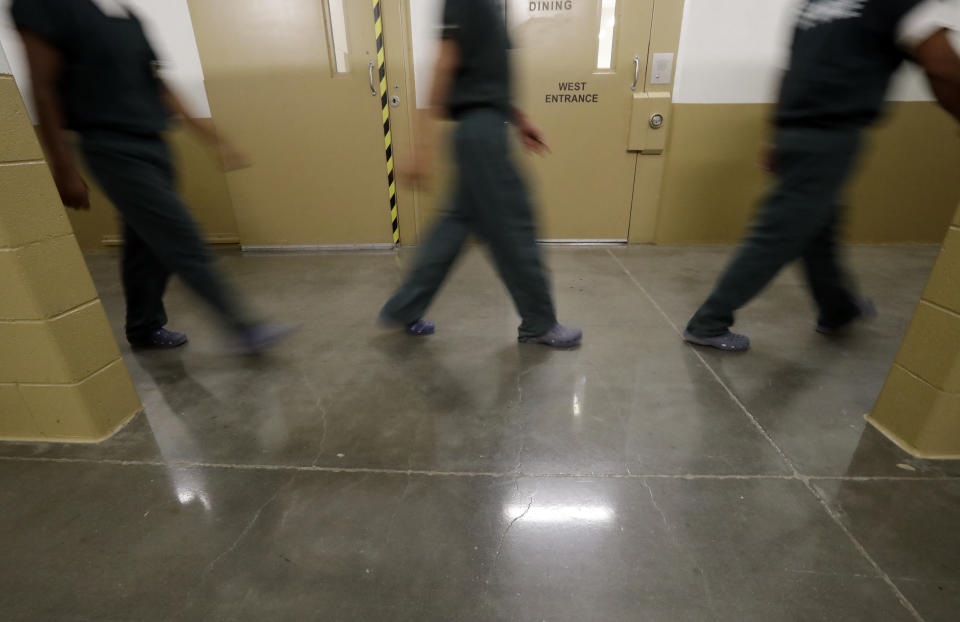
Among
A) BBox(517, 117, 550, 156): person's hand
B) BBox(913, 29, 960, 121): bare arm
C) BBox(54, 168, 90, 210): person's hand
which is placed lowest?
BBox(54, 168, 90, 210): person's hand

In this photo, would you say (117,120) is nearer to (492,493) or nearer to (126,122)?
(126,122)

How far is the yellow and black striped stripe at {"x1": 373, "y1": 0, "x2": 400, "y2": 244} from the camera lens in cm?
286

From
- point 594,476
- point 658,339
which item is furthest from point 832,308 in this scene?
point 594,476

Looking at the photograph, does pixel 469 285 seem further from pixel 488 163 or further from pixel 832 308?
pixel 832 308

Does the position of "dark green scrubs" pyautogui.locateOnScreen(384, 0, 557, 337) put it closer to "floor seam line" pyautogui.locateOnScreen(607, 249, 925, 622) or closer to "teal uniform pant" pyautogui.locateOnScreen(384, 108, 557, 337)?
"teal uniform pant" pyautogui.locateOnScreen(384, 108, 557, 337)

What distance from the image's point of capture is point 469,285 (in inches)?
106

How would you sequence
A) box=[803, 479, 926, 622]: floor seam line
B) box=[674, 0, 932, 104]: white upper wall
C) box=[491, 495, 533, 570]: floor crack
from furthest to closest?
box=[674, 0, 932, 104]: white upper wall
box=[491, 495, 533, 570]: floor crack
box=[803, 479, 926, 622]: floor seam line

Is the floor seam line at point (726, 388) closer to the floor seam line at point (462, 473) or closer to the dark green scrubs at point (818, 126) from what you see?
the floor seam line at point (462, 473)

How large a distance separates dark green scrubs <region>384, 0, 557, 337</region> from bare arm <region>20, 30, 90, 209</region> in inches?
44.9

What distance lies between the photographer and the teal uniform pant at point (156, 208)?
4.84 ft

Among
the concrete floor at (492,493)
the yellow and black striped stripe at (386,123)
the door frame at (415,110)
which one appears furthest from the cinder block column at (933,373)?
the yellow and black striped stripe at (386,123)

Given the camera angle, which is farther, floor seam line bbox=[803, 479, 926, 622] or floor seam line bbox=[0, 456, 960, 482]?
floor seam line bbox=[0, 456, 960, 482]

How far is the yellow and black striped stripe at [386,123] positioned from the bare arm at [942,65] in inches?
105

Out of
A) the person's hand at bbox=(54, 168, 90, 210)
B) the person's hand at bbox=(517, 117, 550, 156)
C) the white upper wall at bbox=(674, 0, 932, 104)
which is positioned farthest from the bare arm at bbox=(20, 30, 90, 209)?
the white upper wall at bbox=(674, 0, 932, 104)
